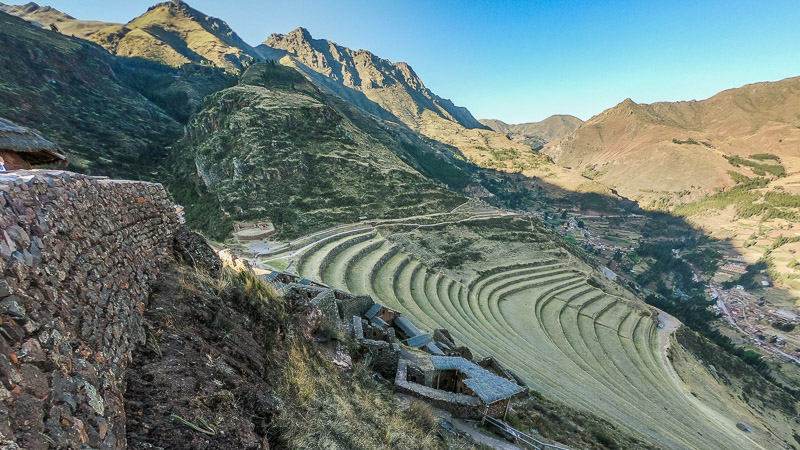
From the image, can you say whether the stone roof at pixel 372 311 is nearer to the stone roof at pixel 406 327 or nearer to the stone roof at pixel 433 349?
the stone roof at pixel 406 327

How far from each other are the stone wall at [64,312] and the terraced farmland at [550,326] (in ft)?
54.7

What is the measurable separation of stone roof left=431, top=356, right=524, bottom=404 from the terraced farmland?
765cm

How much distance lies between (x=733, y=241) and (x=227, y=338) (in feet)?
521

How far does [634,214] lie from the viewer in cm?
12888

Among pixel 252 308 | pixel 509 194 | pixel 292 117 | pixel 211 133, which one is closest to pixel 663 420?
pixel 252 308

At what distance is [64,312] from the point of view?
3125mm

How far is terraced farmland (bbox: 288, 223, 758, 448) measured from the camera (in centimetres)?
2002

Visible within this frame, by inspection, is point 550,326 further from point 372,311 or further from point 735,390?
point 735,390

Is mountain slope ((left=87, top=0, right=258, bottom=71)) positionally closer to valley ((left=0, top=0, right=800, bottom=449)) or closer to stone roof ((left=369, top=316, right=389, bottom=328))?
valley ((left=0, top=0, right=800, bottom=449))

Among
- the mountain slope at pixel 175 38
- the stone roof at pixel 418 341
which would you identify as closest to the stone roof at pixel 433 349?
the stone roof at pixel 418 341

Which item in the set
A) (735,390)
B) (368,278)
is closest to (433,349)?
(368,278)

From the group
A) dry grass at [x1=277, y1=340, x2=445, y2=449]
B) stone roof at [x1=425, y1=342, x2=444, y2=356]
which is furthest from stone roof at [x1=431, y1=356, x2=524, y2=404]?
dry grass at [x1=277, y1=340, x2=445, y2=449]

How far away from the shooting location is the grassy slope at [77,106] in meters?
37.4

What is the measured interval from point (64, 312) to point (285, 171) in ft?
135
